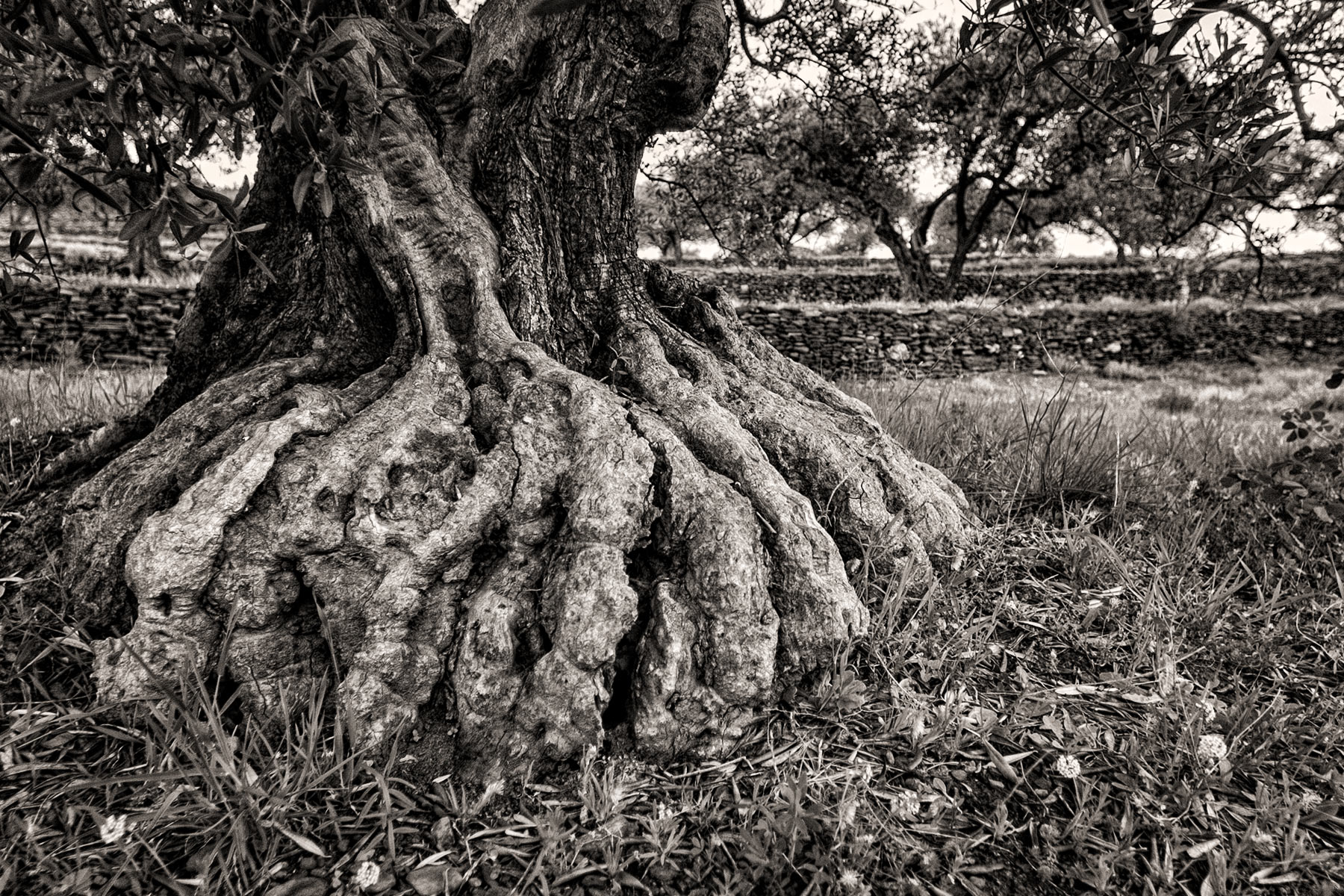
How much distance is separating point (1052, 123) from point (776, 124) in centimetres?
1390

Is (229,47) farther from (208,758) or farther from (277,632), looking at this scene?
(208,758)

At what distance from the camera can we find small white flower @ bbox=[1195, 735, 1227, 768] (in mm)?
2066

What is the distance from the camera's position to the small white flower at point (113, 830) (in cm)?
169

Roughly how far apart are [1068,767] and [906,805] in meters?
0.52

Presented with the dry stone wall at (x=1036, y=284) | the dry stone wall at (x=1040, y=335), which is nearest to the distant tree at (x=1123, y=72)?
the dry stone wall at (x=1040, y=335)

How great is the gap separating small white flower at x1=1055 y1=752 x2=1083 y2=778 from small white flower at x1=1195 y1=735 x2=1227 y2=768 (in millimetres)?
348

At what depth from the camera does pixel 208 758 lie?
183cm

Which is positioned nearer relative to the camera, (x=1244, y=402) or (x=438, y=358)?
(x=438, y=358)

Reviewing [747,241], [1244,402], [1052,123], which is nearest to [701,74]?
[747,241]

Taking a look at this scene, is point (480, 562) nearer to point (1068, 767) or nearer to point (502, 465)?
point (502, 465)

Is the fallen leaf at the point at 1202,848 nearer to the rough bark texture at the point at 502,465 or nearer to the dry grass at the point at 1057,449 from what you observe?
the rough bark texture at the point at 502,465

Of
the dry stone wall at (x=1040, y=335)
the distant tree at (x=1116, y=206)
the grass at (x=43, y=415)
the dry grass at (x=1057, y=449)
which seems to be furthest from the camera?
the distant tree at (x=1116, y=206)

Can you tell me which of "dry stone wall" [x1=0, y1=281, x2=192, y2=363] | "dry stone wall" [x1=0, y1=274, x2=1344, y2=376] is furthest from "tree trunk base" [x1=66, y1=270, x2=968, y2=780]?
"dry stone wall" [x1=0, y1=281, x2=192, y2=363]

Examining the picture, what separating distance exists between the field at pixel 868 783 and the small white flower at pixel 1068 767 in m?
0.01
